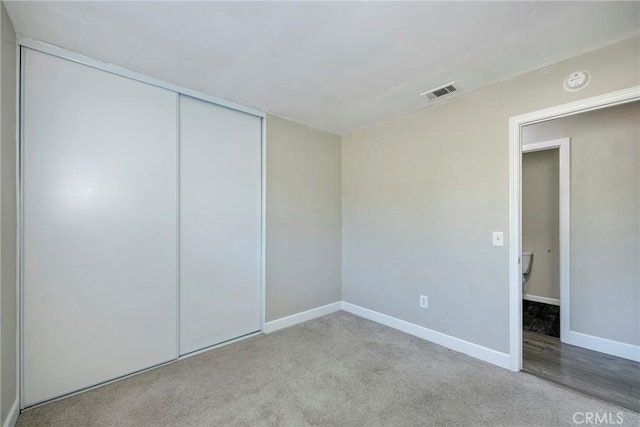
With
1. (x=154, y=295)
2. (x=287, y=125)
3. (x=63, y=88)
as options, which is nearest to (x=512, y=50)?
(x=287, y=125)

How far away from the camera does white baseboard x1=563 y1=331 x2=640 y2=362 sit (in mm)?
2526

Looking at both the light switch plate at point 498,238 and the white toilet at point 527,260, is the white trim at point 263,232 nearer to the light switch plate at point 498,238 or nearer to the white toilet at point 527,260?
the light switch plate at point 498,238

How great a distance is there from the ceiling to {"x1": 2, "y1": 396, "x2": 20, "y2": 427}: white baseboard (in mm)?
2296

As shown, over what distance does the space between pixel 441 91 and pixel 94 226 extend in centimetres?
304

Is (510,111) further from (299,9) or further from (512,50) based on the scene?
(299,9)

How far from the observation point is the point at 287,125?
3326 mm

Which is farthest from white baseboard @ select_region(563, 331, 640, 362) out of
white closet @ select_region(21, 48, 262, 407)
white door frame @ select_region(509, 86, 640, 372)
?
white closet @ select_region(21, 48, 262, 407)

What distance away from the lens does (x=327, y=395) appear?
202cm

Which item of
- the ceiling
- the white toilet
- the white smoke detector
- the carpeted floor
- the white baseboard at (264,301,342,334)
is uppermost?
the ceiling

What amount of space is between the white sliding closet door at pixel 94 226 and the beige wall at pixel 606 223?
393 cm

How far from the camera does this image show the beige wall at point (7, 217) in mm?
1556

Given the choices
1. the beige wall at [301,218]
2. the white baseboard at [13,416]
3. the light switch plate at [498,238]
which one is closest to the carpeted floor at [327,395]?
the white baseboard at [13,416]

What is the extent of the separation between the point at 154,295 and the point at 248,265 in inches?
35.7

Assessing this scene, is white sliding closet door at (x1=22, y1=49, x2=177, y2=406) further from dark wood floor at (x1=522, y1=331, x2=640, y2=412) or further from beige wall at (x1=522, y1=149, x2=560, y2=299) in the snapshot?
beige wall at (x1=522, y1=149, x2=560, y2=299)
